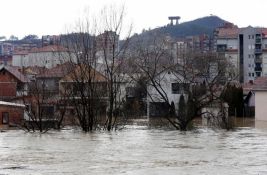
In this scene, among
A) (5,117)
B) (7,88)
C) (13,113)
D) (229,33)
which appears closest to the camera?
(5,117)

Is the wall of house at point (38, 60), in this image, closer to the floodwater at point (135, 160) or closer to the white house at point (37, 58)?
the white house at point (37, 58)

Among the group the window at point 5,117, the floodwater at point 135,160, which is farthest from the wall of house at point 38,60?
the floodwater at point 135,160

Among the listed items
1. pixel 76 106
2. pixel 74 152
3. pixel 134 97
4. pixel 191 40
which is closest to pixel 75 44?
pixel 76 106

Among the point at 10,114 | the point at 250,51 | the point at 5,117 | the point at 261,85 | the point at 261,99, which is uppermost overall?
the point at 250,51

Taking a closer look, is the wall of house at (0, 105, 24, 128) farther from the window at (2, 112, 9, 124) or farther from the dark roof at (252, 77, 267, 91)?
the dark roof at (252, 77, 267, 91)

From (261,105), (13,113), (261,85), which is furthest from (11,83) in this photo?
(261,105)

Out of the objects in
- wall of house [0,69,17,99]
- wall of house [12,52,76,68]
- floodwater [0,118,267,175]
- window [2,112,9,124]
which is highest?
wall of house [12,52,76,68]

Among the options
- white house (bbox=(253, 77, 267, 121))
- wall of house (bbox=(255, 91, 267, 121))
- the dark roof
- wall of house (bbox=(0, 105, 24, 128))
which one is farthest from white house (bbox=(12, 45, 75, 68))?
wall of house (bbox=(255, 91, 267, 121))

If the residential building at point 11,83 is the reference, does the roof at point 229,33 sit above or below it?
above

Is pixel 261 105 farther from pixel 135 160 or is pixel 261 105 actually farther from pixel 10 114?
pixel 135 160

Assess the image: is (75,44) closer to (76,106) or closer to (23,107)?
(76,106)

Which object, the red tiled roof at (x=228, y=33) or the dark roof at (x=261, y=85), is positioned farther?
the red tiled roof at (x=228, y=33)

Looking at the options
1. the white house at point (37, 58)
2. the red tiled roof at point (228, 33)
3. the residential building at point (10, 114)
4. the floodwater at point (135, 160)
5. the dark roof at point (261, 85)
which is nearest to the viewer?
the floodwater at point (135, 160)

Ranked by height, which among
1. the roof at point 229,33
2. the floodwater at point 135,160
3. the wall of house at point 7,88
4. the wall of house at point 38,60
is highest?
the roof at point 229,33
